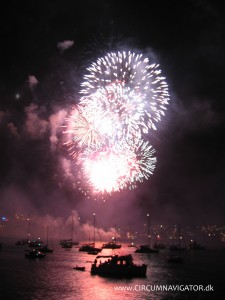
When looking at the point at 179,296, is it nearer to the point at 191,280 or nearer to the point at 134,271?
the point at 134,271

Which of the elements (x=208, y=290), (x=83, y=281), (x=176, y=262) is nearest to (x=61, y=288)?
(x=83, y=281)

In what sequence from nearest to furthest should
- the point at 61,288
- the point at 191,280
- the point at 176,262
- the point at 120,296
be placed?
the point at 120,296 → the point at 61,288 → the point at 191,280 → the point at 176,262

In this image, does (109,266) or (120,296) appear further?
(109,266)

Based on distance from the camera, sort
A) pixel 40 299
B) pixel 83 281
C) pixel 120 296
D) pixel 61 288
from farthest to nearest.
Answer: pixel 83 281 → pixel 61 288 → pixel 120 296 → pixel 40 299

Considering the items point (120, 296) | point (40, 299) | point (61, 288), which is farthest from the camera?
point (61, 288)

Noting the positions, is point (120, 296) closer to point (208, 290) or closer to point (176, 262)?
point (208, 290)

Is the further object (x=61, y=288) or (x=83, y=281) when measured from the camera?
(x=83, y=281)

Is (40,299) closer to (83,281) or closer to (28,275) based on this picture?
(83,281)

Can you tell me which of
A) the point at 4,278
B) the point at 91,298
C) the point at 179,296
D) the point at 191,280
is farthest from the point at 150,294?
the point at 4,278

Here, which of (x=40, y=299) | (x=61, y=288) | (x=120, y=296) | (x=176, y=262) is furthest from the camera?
(x=176, y=262)
